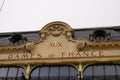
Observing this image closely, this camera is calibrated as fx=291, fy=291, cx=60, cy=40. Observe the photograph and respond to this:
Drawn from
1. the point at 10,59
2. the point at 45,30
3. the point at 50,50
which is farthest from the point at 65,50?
the point at 10,59

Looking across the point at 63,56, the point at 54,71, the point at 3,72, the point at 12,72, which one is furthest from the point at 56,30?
the point at 3,72

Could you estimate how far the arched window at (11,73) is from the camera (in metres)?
22.4

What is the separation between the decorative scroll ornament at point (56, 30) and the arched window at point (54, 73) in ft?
9.49

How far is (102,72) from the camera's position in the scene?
21.4 metres

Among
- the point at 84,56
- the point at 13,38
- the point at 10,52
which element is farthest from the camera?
the point at 13,38

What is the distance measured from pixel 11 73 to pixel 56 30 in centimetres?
522

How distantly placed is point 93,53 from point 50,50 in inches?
136

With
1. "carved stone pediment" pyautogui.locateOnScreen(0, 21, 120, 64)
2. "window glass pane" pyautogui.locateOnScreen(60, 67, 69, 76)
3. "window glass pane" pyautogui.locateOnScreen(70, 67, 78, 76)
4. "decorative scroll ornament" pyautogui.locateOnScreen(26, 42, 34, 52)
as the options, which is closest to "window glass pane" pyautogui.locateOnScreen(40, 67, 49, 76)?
"carved stone pediment" pyautogui.locateOnScreen(0, 21, 120, 64)

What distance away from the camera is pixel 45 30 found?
970 inches

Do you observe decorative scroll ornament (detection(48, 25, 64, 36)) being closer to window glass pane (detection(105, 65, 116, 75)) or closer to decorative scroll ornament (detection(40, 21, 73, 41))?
decorative scroll ornament (detection(40, 21, 73, 41))

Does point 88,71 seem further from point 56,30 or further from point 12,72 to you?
point 12,72

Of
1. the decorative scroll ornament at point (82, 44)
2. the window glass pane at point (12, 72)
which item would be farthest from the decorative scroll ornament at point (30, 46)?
the decorative scroll ornament at point (82, 44)

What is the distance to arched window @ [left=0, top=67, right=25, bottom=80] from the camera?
73.4ft

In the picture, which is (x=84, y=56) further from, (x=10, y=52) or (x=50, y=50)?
(x=10, y=52)
